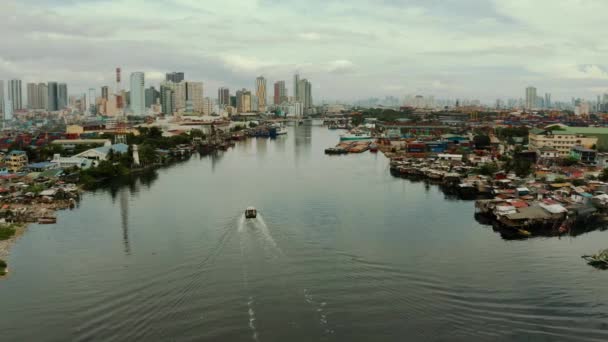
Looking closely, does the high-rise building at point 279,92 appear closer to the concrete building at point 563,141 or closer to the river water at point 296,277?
the concrete building at point 563,141

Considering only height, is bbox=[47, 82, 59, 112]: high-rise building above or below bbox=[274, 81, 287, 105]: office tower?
below

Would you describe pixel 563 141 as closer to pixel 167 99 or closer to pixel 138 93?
pixel 167 99

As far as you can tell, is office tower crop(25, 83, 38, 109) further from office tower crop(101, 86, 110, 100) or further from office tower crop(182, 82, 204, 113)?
office tower crop(182, 82, 204, 113)

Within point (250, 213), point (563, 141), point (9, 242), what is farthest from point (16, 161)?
point (563, 141)

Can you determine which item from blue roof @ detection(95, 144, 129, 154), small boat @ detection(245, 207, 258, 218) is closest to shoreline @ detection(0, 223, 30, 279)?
small boat @ detection(245, 207, 258, 218)

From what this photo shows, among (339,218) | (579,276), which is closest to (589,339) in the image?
(579,276)

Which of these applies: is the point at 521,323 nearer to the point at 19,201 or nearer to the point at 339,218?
the point at 339,218
